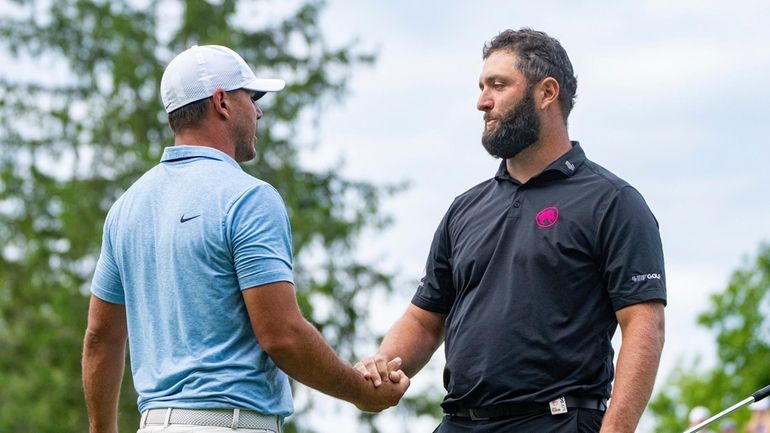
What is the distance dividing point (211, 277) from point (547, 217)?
1318mm

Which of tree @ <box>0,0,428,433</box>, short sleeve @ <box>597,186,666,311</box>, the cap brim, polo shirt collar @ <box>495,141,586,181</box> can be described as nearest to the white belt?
the cap brim

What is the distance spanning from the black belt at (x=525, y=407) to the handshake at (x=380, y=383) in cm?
42

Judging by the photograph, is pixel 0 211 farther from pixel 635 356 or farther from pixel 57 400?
pixel 635 356

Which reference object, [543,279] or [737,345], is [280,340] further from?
[737,345]

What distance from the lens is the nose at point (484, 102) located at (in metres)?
5.81

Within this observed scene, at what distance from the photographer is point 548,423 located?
5.34m

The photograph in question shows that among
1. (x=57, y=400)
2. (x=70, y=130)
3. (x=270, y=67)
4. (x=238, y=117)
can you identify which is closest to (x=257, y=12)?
(x=270, y=67)

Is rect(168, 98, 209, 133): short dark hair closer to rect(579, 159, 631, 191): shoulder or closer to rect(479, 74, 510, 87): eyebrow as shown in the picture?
rect(479, 74, 510, 87): eyebrow

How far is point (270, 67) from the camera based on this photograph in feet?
84.6

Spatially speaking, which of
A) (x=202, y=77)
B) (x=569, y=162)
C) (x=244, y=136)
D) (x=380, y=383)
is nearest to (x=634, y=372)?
(x=569, y=162)

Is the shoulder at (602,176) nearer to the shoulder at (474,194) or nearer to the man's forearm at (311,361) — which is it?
the shoulder at (474,194)

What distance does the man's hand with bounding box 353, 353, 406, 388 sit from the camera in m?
5.78

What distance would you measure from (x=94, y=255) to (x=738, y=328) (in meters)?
24.8

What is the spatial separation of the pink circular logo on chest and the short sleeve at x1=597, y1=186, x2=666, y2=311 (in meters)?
0.20
